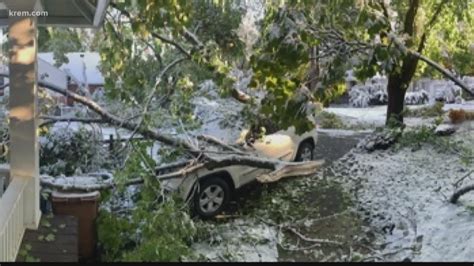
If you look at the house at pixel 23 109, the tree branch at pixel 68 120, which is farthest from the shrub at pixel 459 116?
the house at pixel 23 109

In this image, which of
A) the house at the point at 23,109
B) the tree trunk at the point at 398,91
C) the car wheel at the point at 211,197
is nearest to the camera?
the house at the point at 23,109

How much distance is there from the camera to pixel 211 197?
6.70 m

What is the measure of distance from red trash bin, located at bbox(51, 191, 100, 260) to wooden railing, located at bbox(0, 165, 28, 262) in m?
0.85

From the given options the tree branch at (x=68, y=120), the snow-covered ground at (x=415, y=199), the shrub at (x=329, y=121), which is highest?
the tree branch at (x=68, y=120)

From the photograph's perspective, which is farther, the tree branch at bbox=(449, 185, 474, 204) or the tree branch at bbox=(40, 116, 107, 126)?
the tree branch at bbox=(40, 116, 107, 126)

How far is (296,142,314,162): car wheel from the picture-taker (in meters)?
8.89

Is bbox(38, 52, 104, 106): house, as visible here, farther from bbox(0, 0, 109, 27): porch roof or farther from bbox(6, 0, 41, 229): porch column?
bbox(6, 0, 41, 229): porch column

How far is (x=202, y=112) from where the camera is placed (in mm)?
7418

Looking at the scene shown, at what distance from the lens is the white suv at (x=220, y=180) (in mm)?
6434

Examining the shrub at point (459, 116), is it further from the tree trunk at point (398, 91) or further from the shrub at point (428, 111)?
the shrub at point (428, 111)

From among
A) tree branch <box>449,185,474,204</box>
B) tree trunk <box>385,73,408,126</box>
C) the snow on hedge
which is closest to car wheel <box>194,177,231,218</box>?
tree branch <box>449,185,474,204</box>

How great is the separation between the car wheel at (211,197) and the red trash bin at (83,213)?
1.45 m

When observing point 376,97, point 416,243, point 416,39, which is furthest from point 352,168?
point 376,97

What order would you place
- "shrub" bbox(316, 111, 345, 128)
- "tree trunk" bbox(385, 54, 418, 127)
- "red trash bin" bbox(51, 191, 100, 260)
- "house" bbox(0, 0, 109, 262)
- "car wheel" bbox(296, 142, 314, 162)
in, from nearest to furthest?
1. "house" bbox(0, 0, 109, 262)
2. "red trash bin" bbox(51, 191, 100, 260)
3. "car wheel" bbox(296, 142, 314, 162)
4. "tree trunk" bbox(385, 54, 418, 127)
5. "shrub" bbox(316, 111, 345, 128)
